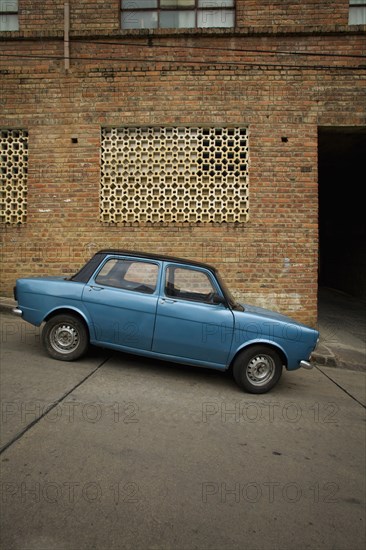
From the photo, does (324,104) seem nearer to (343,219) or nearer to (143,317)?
(143,317)

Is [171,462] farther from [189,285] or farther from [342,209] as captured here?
[342,209]

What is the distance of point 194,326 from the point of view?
447cm

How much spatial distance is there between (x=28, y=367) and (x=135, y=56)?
6381 millimetres

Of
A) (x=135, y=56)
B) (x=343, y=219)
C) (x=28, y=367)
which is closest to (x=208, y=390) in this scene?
(x=28, y=367)

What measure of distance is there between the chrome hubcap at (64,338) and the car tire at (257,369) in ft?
6.73

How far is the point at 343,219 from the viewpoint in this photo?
1423 cm

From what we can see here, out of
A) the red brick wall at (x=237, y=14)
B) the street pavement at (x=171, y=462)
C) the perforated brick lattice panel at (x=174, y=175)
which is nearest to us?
the street pavement at (x=171, y=462)

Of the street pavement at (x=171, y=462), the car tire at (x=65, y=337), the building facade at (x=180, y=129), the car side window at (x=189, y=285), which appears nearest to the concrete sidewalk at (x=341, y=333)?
the building facade at (x=180, y=129)

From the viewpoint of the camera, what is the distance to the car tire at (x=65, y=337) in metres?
4.75

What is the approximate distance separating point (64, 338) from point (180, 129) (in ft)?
16.3

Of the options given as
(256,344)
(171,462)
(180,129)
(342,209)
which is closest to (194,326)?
(256,344)

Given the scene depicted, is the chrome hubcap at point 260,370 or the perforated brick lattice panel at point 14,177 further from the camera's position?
the perforated brick lattice panel at point 14,177

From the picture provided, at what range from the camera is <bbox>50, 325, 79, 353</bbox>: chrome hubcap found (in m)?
4.79

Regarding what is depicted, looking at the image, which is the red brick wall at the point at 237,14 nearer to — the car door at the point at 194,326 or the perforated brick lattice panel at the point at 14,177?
the perforated brick lattice panel at the point at 14,177
